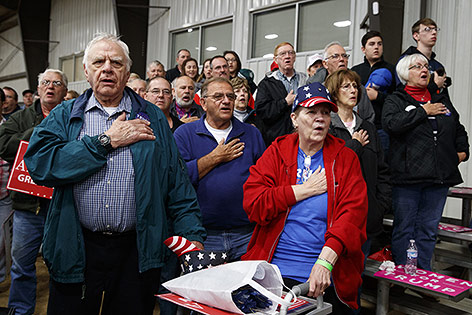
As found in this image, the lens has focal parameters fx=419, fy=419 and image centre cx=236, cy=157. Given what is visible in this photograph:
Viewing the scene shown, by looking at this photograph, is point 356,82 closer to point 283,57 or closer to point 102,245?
point 283,57

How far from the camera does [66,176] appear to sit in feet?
5.79

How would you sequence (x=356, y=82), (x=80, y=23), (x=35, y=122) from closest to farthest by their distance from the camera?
(x=356, y=82)
(x=35, y=122)
(x=80, y=23)

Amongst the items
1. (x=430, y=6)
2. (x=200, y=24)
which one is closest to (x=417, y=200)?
(x=430, y=6)

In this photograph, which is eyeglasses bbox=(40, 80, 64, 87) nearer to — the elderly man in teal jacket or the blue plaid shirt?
the elderly man in teal jacket

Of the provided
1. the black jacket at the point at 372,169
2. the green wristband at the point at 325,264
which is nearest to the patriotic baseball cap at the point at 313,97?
the black jacket at the point at 372,169

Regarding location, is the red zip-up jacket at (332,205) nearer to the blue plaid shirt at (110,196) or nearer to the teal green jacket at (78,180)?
the teal green jacket at (78,180)

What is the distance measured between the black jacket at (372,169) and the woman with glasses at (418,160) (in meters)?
0.63

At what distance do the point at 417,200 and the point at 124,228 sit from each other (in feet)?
8.33

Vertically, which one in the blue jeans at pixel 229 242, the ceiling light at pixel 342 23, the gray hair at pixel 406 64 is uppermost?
the ceiling light at pixel 342 23

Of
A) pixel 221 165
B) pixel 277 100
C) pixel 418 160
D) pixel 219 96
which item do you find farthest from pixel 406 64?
pixel 221 165

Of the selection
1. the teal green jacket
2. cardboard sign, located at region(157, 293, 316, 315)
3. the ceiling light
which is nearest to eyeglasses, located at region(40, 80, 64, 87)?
the teal green jacket

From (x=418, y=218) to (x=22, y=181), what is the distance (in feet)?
10.2

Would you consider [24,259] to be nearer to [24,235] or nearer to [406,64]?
[24,235]

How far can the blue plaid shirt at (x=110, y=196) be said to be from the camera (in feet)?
6.08
